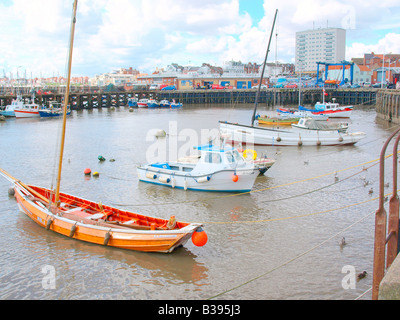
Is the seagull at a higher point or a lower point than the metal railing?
lower

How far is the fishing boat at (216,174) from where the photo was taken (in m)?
19.8

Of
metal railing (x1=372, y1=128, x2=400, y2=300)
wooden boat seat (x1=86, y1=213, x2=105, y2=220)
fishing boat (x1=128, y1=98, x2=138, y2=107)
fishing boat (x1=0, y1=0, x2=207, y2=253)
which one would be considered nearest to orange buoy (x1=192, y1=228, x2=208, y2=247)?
fishing boat (x1=0, y1=0, x2=207, y2=253)

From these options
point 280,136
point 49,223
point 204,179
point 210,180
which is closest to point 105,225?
point 49,223

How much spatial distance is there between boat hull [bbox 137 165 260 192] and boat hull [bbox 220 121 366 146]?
Result: 14.1 meters

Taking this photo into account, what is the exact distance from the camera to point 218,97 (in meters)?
104

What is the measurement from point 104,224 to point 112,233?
64 cm

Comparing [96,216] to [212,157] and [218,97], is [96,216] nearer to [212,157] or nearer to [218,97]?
[212,157]

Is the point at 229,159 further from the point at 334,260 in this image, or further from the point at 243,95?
the point at 243,95

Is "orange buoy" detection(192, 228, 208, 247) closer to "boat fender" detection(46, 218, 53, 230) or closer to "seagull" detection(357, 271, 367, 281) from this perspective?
"seagull" detection(357, 271, 367, 281)

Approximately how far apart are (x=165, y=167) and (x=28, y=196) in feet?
24.7

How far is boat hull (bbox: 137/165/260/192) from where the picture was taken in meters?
19.9

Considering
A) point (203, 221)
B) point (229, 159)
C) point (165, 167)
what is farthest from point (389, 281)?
Answer: point (165, 167)

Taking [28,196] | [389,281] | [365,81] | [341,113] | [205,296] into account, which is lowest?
[205,296]

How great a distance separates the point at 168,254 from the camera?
13.3 metres
